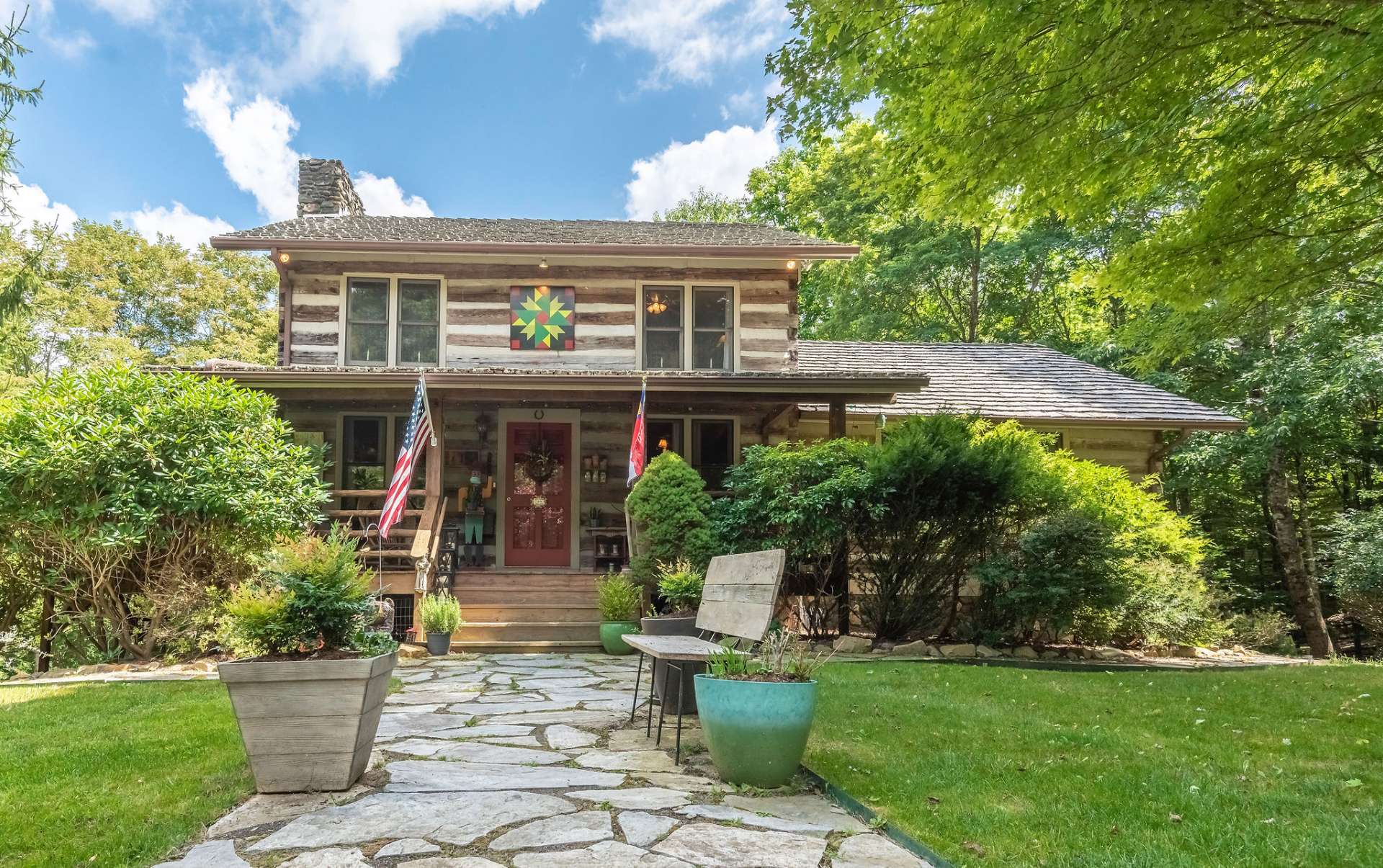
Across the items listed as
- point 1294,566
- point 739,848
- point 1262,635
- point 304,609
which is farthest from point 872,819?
point 1294,566

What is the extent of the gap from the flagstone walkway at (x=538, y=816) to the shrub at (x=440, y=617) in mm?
3999

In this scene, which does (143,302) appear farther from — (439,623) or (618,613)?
(618,613)

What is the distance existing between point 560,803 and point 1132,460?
13676 mm

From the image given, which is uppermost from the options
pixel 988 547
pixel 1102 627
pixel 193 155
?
pixel 193 155

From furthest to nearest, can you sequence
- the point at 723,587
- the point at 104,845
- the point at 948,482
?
the point at 948,482 < the point at 723,587 < the point at 104,845

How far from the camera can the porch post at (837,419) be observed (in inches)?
447

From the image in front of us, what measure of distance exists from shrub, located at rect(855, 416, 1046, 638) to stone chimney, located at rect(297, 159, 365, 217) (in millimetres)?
11369

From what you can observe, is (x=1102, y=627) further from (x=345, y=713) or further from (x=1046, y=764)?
(x=345, y=713)

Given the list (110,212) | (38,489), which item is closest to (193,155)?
(110,212)

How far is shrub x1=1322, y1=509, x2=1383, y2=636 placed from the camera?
1254cm

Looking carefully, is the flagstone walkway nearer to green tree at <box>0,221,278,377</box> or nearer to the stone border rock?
the stone border rock

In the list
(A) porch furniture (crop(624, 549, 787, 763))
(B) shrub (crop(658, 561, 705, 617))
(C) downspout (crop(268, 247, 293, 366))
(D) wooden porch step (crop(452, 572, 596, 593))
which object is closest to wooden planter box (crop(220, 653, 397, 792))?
(A) porch furniture (crop(624, 549, 787, 763))

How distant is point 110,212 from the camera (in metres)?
27.1

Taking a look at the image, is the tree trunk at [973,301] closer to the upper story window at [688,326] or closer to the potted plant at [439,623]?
the upper story window at [688,326]
